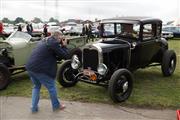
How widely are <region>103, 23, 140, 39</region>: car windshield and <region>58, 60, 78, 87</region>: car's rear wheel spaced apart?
1.48 metres

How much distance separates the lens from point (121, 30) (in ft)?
30.4

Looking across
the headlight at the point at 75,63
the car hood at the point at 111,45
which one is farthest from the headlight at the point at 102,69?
the headlight at the point at 75,63

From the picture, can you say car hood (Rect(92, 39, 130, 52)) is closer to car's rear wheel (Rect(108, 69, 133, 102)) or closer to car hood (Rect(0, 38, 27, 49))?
car's rear wheel (Rect(108, 69, 133, 102))

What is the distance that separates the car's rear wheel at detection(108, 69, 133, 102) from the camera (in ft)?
23.9

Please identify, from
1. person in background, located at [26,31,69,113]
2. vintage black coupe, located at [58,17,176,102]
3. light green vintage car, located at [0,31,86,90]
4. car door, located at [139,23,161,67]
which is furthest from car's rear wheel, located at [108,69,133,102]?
light green vintage car, located at [0,31,86,90]

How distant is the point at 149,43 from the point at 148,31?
1.17ft

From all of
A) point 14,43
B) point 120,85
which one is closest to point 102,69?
point 120,85

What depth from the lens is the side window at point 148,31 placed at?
915 centimetres

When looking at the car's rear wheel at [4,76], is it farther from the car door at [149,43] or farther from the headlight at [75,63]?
the car door at [149,43]

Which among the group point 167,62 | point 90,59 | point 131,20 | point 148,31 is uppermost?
point 131,20

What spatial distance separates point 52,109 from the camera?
271 inches

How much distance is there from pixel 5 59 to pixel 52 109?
3.17m

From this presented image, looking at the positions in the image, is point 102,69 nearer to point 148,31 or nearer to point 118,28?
point 118,28

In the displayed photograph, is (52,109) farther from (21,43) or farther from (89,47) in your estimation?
(21,43)
